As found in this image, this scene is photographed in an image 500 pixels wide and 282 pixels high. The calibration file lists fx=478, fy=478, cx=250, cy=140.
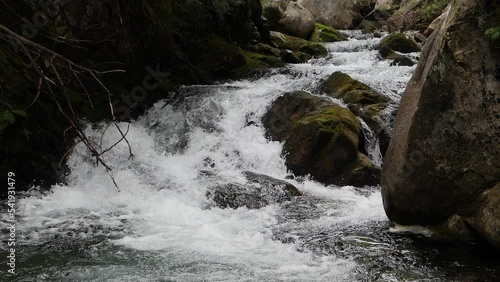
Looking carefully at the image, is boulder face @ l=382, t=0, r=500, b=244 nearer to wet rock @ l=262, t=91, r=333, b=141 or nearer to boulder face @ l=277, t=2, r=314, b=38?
wet rock @ l=262, t=91, r=333, b=141

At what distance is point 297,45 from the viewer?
16.8 metres

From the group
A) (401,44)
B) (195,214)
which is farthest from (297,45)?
(195,214)

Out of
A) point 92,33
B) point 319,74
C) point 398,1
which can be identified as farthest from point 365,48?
point 92,33

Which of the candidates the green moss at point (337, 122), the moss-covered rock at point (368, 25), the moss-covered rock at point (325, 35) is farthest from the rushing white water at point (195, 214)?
the moss-covered rock at point (368, 25)

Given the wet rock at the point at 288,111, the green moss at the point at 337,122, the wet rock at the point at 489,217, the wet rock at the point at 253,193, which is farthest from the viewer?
the wet rock at the point at 288,111

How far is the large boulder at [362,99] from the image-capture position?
9.56m

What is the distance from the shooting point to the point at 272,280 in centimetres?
463

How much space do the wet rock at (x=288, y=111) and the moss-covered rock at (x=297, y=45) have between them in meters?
6.14

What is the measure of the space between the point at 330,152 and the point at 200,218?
3.03m

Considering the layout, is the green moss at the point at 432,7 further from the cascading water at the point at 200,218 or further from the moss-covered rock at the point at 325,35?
the moss-covered rock at the point at 325,35

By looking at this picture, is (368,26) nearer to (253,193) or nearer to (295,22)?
(295,22)

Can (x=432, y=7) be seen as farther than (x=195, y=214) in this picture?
Yes

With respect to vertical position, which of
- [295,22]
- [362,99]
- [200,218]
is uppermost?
[295,22]

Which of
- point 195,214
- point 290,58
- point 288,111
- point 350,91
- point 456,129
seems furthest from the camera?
point 290,58
